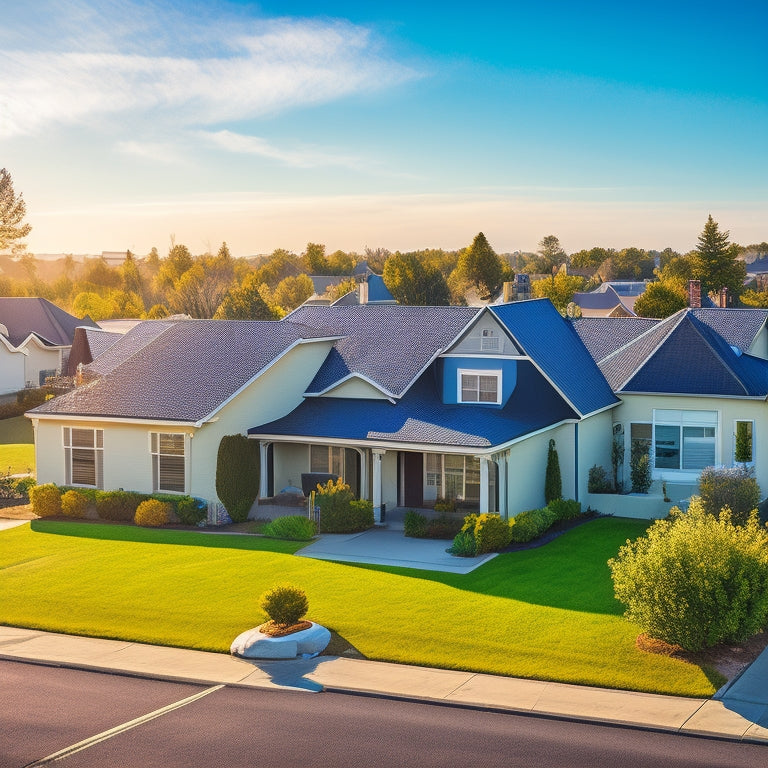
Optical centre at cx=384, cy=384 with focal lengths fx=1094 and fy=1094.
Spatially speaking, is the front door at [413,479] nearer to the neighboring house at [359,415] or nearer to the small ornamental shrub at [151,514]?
the neighboring house at [359,415]

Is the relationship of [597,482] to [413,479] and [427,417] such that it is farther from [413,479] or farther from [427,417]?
[427,417]

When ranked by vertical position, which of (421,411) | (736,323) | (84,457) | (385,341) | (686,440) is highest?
(736,323)

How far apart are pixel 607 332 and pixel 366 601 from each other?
20.4 metres

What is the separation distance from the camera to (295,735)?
16016 millimetres

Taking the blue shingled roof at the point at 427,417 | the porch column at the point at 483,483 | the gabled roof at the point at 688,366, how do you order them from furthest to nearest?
1. the gabled roof at the point at 688,366
2. the blue shingled roof at the point at 427,417
3. the porch column at the point at 483,483

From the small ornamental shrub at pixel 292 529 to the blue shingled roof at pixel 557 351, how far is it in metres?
8.71

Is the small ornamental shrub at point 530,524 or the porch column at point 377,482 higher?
the porch column at point 377,482

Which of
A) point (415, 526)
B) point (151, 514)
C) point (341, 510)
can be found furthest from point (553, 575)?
point (151, 514)

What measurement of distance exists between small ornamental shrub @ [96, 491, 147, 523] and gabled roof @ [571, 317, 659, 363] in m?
16.9

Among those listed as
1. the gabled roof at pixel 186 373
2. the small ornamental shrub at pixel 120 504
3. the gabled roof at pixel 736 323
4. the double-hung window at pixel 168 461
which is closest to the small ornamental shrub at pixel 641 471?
the gabled roof at pixel 736 323

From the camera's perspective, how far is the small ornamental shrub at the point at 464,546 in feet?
91.3

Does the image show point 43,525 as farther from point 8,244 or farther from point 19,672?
point 8,244

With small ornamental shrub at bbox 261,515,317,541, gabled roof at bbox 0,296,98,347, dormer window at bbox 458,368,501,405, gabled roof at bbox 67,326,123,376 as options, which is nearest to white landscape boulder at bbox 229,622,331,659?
small ornamental shrub at bbox 261,515,317,541

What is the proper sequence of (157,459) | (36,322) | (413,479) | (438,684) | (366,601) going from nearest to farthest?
(438,684), (366,601), (157,459), (413,479), (36,322)
